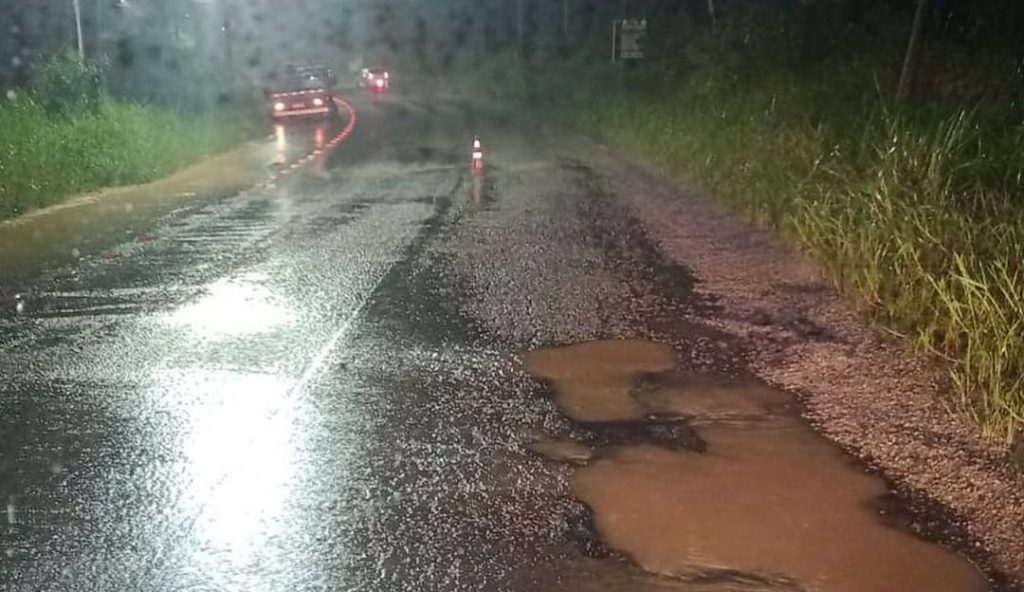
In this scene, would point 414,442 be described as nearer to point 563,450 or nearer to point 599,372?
point 563,450

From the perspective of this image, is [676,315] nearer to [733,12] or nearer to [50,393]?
[50,393]

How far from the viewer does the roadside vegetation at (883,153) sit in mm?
7445

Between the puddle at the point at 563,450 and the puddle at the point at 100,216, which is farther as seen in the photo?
the puddle at the point at 100,216

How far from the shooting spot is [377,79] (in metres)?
70.5

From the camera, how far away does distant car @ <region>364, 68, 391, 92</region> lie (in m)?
70.1

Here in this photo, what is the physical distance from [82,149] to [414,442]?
49.9 feet

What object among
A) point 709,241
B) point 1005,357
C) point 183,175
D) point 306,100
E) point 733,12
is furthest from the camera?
point 306,100

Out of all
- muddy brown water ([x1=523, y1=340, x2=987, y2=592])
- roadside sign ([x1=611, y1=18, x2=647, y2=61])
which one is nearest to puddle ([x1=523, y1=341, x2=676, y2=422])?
muddy brown water ([x1=523, y1=340, x2=987, y2=592])

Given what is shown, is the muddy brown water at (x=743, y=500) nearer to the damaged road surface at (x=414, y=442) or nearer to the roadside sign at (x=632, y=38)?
the damaged road surface at (x=414, y=442)

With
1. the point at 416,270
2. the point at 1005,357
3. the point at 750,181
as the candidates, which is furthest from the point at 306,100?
the point at 1005,357

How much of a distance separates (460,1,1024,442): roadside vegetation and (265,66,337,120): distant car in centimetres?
1285

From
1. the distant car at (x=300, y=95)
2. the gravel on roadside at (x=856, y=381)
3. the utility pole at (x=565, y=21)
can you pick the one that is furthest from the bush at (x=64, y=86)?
the utility pole at (x=565, y=21)

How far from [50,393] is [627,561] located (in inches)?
174

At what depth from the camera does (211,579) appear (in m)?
4.69
